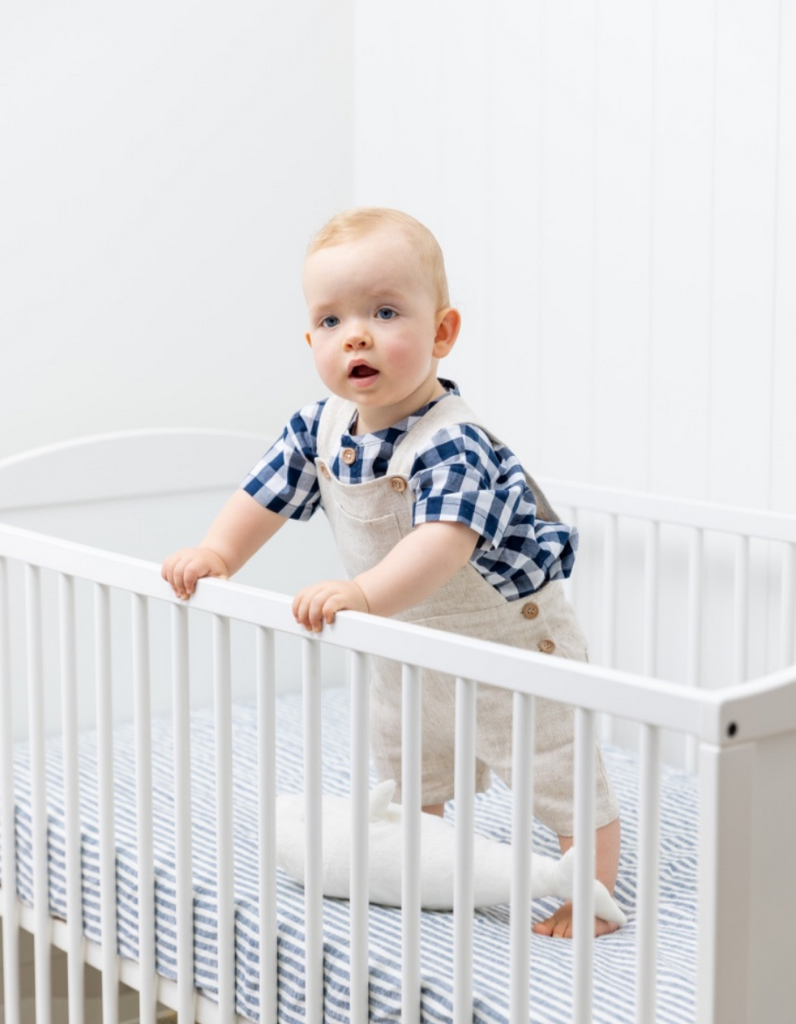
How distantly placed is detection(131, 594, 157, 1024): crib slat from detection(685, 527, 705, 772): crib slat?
737mm

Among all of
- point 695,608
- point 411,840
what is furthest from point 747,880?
point 695,608

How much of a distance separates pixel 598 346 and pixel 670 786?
595mm

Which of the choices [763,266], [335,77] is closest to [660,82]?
[763,266]

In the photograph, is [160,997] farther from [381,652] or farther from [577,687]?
[577,687]

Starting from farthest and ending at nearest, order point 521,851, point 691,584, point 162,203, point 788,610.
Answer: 1. point 162,203
2. point 691,584
3. point 788,610
4. point 521,851

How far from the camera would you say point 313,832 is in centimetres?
131

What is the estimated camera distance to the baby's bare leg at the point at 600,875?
1.44 m

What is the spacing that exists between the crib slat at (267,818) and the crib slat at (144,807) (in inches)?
6.0

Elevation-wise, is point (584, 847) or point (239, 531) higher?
point (239, 531)

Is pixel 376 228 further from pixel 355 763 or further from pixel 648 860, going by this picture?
pixel 648 860

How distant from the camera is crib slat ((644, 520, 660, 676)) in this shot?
194 cm

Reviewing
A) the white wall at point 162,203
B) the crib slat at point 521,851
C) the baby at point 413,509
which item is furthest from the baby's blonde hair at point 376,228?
the white wall at point 162,203

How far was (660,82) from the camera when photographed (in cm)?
190

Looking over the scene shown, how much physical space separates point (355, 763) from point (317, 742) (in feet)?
0.14
